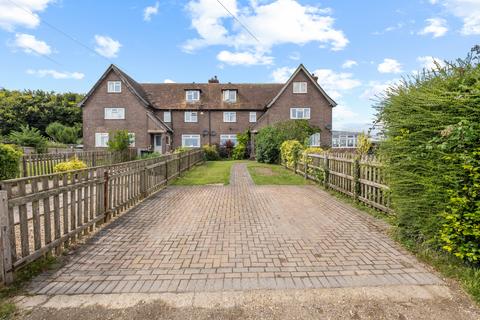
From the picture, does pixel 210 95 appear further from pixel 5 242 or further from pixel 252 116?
pixel 5 242

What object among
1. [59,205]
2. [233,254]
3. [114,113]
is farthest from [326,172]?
[114,113]

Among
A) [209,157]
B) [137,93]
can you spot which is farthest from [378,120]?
[137,93]

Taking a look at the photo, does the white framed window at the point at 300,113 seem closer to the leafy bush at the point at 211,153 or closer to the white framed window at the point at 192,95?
the leafy bush at the point at 211,153

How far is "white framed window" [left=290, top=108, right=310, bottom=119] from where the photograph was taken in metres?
30.4

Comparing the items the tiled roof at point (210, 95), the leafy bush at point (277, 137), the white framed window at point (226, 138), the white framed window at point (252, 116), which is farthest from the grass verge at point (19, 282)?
the white framed window at point (252, 116)

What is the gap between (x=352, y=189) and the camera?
27.9 feet

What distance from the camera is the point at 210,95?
3331 centimetres

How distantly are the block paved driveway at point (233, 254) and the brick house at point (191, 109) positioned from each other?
2387 cm

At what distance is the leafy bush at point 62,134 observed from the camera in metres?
43.9

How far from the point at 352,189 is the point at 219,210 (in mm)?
4077

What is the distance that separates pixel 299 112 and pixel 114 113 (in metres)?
19.4

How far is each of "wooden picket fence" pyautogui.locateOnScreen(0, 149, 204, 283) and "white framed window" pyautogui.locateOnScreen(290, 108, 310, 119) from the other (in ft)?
77.4

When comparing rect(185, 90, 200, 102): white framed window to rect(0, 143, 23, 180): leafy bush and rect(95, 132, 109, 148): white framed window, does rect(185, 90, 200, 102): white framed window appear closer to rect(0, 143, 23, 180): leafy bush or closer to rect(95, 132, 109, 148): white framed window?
rect(95, 132, 109, 148): white framed window

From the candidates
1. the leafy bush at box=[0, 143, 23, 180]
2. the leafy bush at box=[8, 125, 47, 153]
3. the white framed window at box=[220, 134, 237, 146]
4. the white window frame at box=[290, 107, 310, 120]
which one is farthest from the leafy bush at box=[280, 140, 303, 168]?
the leafy bush at box=[8, 125, 47, 153]
